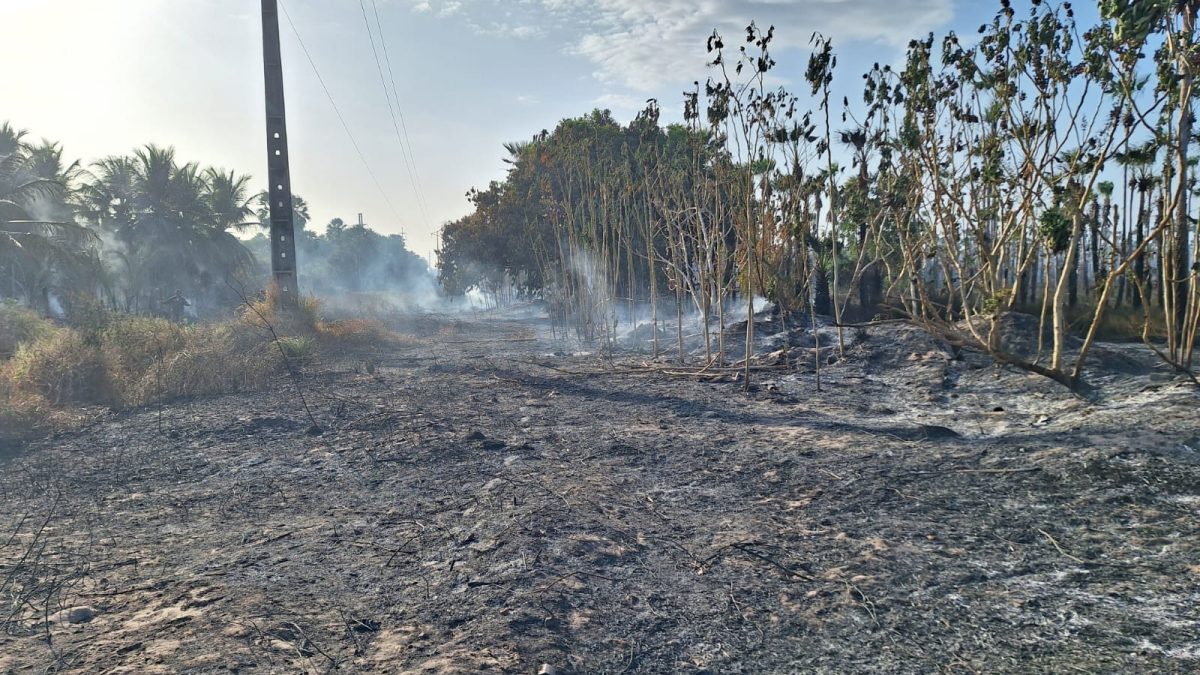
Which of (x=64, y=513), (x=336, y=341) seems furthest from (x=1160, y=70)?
(x=336, y=341)

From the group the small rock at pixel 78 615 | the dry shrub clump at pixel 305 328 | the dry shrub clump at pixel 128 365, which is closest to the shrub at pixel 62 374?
the dry shrub clump at pixel 128 365

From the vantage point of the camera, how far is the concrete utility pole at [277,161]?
17.6m

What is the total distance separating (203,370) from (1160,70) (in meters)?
12.1

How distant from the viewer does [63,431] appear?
8539mm

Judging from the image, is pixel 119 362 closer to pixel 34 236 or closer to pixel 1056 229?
pixel 1056 229

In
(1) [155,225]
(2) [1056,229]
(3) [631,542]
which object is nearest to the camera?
(3) [631,542]

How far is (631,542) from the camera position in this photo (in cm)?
445

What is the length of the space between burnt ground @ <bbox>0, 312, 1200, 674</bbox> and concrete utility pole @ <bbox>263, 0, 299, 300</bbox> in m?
9.72

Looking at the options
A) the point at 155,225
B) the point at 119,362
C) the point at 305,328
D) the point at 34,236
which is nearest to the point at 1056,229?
the point at 119,362

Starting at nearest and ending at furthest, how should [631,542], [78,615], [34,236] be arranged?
[78,615]
[631,542]
[34,236]

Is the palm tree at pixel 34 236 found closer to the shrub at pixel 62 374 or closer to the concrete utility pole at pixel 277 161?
the concrete utility pole at pixel 277 161

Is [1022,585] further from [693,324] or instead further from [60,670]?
[693,324]

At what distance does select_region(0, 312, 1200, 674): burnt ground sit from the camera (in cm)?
313

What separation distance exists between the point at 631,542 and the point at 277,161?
15919 millimetres
